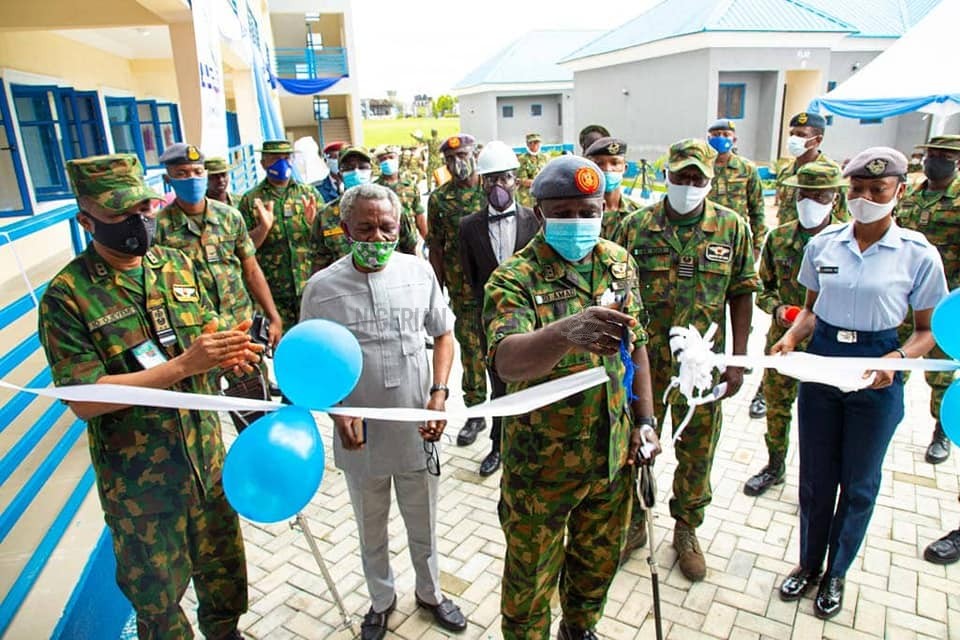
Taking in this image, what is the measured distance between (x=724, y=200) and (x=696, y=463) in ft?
12.0

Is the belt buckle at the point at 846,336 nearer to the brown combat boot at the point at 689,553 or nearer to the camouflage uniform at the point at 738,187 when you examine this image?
the brown combat boot at the point at 689,553

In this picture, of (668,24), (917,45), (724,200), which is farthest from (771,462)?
(668,24)

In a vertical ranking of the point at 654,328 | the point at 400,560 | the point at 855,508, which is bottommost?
the point at 400,560

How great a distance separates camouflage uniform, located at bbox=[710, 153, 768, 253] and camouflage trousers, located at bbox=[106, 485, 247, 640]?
205 inches

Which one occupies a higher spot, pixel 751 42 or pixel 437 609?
pixel 751 42

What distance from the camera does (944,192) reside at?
452cm

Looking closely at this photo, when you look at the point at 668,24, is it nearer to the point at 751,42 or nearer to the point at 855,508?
the point at 751,42

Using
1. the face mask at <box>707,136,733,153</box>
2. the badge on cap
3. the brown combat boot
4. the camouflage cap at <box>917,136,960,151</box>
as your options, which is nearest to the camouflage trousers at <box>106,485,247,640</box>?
the badge on cap

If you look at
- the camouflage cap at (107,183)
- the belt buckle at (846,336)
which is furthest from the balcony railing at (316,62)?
the belt buckle at (846,336)

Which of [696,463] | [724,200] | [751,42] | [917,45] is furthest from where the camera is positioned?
[751,42]

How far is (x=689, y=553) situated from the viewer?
3.34 m

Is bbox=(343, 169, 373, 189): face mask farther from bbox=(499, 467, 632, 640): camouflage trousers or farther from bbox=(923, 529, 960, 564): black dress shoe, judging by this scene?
bbox=(923, 529, 960, 564): black dress shoe

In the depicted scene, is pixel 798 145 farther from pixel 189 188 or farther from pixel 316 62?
pixel 316 62

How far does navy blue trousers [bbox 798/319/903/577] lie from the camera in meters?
2.79
